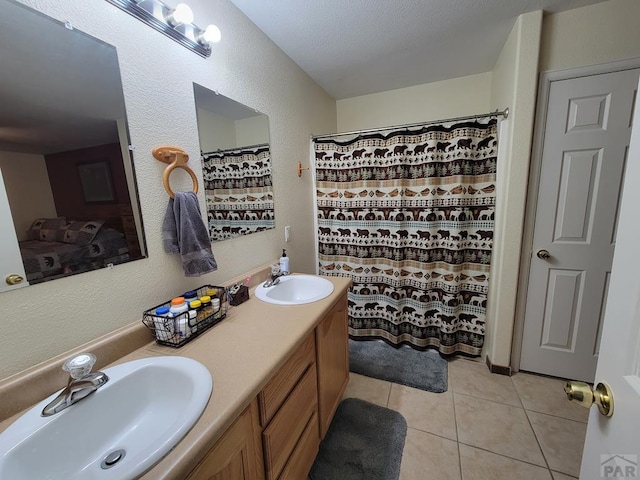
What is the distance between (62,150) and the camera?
2.54 feet

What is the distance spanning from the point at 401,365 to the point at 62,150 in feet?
7.25

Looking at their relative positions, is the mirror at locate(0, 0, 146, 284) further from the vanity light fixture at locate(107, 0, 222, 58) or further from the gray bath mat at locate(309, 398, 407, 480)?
the gray bath mat at locate(309, 398, 407, 480)

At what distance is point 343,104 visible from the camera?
2.60 meters

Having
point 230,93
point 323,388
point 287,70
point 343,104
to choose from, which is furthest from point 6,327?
point 343,104

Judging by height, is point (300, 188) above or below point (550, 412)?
above

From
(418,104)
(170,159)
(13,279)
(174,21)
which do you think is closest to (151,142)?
(170,159)

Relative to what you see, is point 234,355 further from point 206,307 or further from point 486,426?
point 486,426

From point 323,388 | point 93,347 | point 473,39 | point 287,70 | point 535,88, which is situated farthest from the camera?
point 287,70

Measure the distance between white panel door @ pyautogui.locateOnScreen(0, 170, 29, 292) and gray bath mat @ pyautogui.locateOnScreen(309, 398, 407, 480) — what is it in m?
1.39

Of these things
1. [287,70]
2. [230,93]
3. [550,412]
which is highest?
[287,70]

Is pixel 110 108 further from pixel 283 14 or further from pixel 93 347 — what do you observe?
pixel 283 14

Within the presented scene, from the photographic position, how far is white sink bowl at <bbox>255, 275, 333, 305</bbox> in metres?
1.43

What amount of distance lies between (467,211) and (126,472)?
207 cm

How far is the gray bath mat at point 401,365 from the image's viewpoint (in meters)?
1.81
